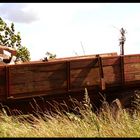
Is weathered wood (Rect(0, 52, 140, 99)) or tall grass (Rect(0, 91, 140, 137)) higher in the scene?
weathered wood (Rect(0, 52, 140, 99))

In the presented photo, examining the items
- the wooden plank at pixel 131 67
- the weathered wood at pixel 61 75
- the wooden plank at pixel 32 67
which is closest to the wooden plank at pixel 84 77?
the weathered wood at pixel 61 75

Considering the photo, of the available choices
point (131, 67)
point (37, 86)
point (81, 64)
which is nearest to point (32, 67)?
point (37, 86)

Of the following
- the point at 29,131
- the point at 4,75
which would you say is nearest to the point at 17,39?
the point at 4,75

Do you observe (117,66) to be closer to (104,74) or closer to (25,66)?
(104,74)

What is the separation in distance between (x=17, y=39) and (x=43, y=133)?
38.1ft

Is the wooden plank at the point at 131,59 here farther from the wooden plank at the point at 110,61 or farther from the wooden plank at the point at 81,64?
the wooden plank at the point at 81,64

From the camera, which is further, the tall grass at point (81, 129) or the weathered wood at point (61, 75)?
the weathered wood at point (61, 75)

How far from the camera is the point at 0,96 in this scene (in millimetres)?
8992

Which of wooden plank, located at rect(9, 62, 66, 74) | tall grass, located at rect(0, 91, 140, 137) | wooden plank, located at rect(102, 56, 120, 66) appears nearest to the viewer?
tall grass, located at rect(0, 91, 140, 137)

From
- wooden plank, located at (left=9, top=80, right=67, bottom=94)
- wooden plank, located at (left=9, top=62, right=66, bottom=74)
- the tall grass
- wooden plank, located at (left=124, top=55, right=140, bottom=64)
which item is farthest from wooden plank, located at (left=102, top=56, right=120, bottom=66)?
the tall grass

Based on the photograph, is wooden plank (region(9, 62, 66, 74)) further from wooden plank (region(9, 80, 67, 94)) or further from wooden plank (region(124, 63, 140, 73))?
wooden plank (region(124, 63, 140, 73))

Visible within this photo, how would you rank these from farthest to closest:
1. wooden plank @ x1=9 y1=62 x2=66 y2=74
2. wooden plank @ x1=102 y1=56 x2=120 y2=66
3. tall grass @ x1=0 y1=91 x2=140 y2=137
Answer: wooden plank @ x1=102 y1=56 x2=120 y2=66 < wooden plank @ x1=9 y1=62 x2=66 y2=74 < tall grass @ x1=0 y1=91 x2=140 y2=137

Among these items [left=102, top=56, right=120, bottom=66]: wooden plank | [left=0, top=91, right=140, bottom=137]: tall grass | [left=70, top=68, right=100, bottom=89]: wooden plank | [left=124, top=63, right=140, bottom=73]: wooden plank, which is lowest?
[left=0, top=91, right=140, bottom=137]: tall grass

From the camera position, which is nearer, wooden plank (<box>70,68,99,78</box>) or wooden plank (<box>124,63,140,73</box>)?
wooden plank (<box>70,68,99,78</box>)
